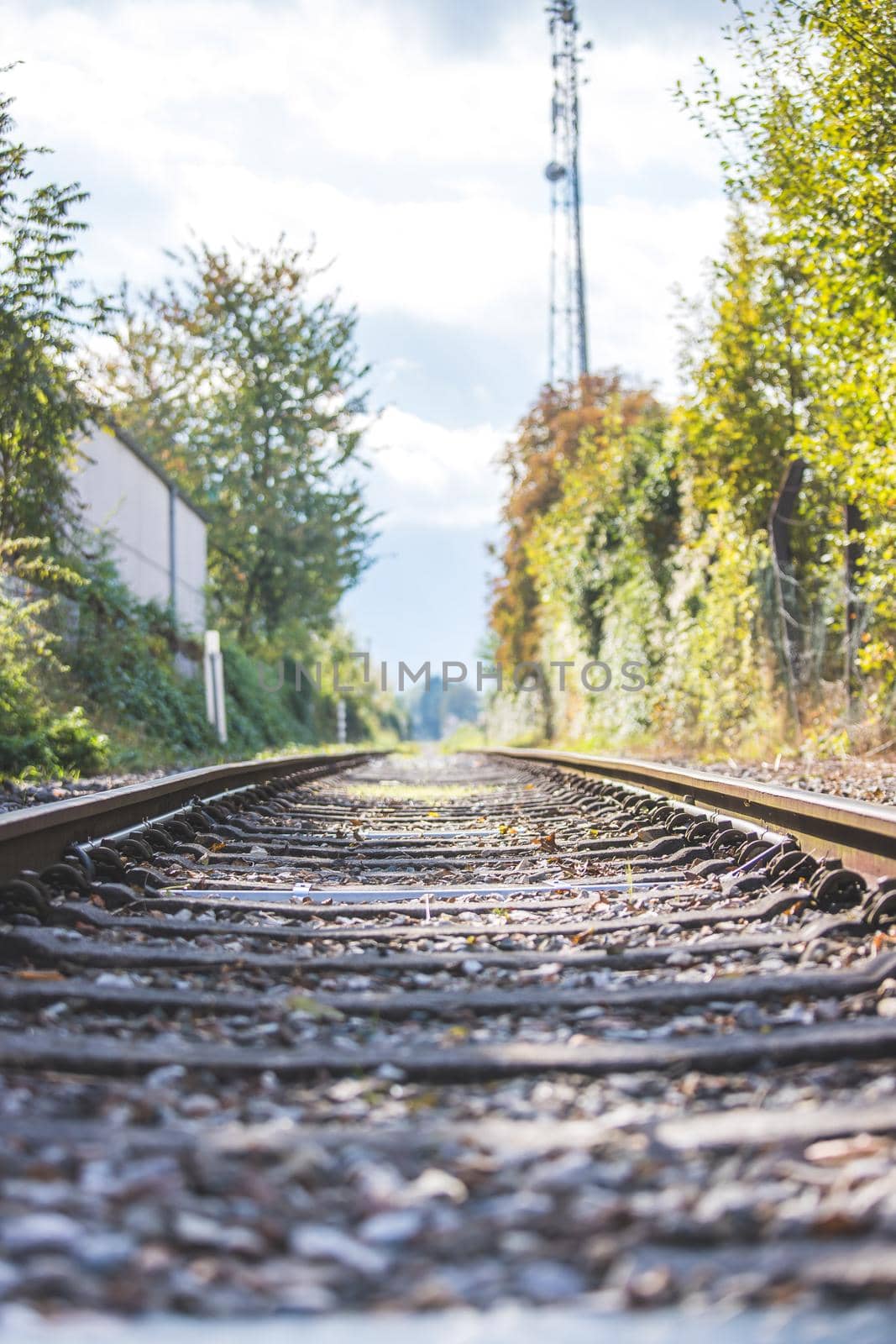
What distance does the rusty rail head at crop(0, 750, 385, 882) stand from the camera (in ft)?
11.1

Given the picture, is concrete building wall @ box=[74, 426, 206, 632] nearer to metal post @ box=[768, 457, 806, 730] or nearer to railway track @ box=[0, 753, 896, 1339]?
metal post @ box=[768, 457, 806, 730]

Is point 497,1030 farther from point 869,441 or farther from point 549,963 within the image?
point 869,441

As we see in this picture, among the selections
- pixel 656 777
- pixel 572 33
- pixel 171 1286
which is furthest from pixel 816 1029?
pixel 572 33

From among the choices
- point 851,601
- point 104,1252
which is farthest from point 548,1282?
point 851,601

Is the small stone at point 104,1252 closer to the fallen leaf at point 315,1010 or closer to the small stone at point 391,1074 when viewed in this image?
the small stone at point 391,1074

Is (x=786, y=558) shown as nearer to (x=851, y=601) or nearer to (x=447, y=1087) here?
(x=851, y=601)

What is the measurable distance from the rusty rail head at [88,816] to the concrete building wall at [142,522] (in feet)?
24.1

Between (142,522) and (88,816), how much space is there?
14126 mm

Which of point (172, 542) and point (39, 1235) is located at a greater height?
point (172, 542)

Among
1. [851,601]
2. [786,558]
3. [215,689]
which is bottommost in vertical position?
[215,689]

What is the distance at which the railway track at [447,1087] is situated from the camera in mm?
1319

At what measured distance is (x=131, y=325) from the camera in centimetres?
2800

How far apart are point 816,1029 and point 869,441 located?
7.11 metres

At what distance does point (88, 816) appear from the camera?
4043 millimetres
